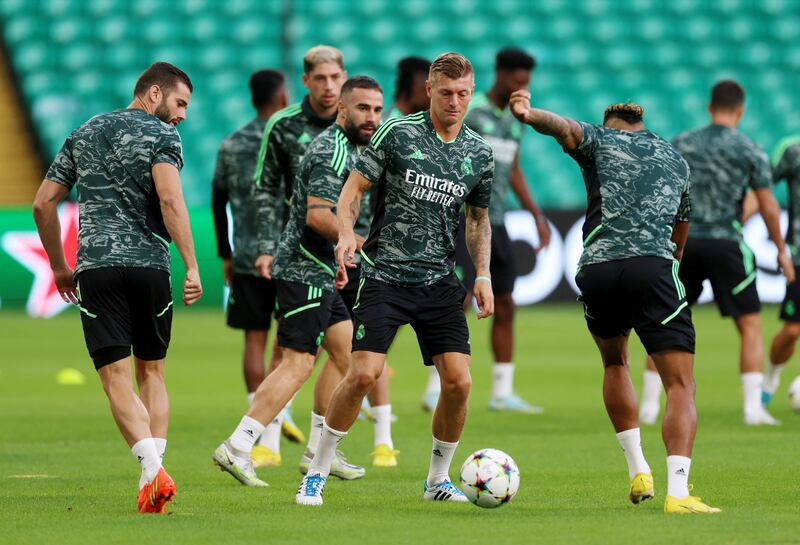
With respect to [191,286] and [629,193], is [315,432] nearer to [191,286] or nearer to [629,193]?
[191,286]

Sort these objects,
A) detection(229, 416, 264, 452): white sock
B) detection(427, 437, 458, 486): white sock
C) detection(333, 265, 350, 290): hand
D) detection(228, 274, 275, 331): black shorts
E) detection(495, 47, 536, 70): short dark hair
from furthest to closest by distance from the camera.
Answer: detection(495, 47, 536, 70): short dark hair → detection(228, 274, 275, 331): black shorts → detection(229, 416, 264, 452): white sock → detection(427, 437, 458, 486): white sock → detection(333, 265, 350, 290): hand

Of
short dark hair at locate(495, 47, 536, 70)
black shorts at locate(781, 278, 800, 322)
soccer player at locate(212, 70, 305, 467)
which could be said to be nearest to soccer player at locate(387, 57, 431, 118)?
soccer player at locate(212, 70, 305, 467)

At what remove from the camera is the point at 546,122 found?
6363 mm

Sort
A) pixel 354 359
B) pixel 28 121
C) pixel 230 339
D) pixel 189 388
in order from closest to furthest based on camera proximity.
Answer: pixel 354 359
pixel 189 388
pixel 230 339
pixel 28 121

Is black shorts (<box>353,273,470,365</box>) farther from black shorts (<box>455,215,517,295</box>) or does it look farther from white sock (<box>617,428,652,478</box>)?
black shorts (<box>455,215,517,295</box>)

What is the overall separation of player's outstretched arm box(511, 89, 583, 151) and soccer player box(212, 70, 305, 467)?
10.7 feet

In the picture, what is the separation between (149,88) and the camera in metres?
6.75

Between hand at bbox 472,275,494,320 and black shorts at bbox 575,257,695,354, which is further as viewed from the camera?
hand at bbox 472,275,494,320

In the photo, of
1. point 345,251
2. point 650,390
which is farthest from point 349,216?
point 650,390

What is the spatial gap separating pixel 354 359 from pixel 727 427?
169 inches

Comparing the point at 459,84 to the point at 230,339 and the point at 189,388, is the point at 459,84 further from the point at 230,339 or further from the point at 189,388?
the point at 230,339

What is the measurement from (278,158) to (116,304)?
2.20m

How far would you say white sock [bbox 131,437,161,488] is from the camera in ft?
21.0

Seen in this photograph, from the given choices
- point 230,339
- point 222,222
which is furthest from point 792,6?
point 222,222
